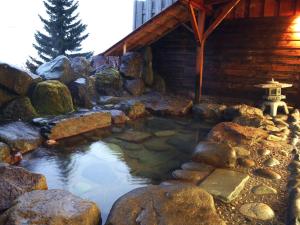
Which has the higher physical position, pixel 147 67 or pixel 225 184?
pixel 147 67

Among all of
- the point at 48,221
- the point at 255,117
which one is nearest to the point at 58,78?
the point at 255,117

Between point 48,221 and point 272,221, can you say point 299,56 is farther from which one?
point 48,221

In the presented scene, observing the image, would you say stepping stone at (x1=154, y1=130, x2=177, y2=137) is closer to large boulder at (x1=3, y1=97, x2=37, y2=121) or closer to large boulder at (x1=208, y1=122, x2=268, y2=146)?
large boulder at (x1=208, y1=122, x2=268, y2=146)

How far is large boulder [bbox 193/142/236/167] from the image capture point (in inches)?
172

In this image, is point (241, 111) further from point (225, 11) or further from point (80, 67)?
point (80, 67)

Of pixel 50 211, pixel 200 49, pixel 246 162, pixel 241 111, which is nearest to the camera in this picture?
pixel 50 211

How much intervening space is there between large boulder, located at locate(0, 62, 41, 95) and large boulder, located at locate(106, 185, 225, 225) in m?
4.52

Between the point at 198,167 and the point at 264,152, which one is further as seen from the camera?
the point at 264,152

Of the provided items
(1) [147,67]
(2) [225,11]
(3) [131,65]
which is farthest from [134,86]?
(2) [225,11]

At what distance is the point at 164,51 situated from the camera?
10633mm

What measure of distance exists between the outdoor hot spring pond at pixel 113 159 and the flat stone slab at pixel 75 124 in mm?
211

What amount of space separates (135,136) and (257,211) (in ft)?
12.0

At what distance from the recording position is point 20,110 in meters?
6.39

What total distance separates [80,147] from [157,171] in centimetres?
189
